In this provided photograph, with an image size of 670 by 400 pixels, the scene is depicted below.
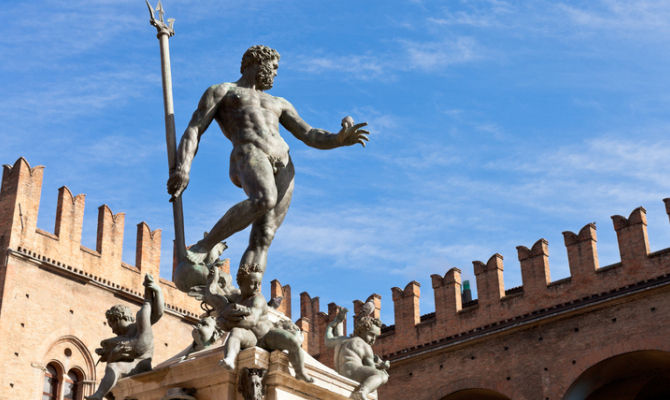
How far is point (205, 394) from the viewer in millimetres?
5523

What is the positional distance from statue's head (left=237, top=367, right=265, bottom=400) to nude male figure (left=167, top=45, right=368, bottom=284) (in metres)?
0.86

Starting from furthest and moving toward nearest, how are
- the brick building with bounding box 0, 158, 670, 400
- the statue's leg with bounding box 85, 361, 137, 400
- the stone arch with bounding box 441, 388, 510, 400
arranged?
the stone arch with bounding box 441, 388, 510, 400, the brick building with bounding box 0, 158, 670, 400, the statue's leg with bounding box 85, 361, 137, 400

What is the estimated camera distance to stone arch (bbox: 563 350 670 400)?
22516 mm

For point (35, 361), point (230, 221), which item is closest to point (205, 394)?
point (230, 221)

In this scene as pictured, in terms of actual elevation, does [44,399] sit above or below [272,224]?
above

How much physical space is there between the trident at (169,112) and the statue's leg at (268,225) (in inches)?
16.0

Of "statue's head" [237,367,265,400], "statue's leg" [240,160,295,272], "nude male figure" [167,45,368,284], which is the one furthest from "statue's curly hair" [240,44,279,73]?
"statue's head" [237,367,265,400]

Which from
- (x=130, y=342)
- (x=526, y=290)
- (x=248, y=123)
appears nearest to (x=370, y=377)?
(x=130, y=342)

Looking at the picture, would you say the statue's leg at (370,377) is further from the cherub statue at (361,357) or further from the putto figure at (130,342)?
the putto figure at (130,342)

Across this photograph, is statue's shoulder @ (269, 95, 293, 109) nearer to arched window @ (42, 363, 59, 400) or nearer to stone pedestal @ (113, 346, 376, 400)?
stone pedestal @ (113, 346, 376, 400)

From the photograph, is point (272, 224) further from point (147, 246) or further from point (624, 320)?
point (147, 246)

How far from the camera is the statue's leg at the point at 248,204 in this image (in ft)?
20.3

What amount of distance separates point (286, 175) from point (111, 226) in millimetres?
19303

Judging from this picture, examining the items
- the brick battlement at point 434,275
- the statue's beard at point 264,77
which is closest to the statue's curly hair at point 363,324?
the statue's beard at point 264,77
